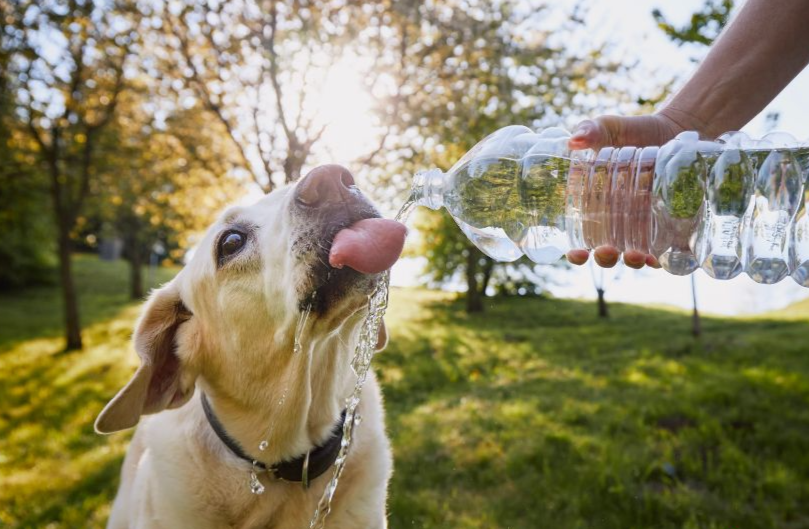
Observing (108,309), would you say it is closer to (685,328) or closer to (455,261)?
(455,261)

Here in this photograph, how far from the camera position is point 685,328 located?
37.7ft

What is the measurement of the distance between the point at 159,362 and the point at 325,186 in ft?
3.96

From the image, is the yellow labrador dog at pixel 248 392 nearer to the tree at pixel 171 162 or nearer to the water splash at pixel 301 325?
the water splash at pixel 301 325

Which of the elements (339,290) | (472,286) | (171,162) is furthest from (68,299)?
(339,290)

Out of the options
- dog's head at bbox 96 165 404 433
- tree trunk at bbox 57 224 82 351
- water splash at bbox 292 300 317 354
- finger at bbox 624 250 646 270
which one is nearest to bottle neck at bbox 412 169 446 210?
dog's head at bbox 96 165 404 433

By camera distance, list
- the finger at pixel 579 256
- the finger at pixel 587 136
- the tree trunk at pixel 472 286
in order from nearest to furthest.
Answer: the finger at pixel 587 136 < the finger at pixel 579 256 < the tree trunk at pixel 472 286

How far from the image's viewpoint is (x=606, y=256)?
7.11ft

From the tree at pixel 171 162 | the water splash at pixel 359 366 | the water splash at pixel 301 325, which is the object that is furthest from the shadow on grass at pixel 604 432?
the tree at pixel 171 162

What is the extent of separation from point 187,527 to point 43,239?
26893mm

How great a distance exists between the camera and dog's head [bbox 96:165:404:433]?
214 centimetres

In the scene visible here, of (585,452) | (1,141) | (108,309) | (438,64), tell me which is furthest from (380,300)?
(108,309)

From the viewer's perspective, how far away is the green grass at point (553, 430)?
404 centimetres

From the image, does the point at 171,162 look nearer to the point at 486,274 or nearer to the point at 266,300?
the point at 266,300

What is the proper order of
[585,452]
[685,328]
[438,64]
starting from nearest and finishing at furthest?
[585,452] → [438,64] → [685,328]
